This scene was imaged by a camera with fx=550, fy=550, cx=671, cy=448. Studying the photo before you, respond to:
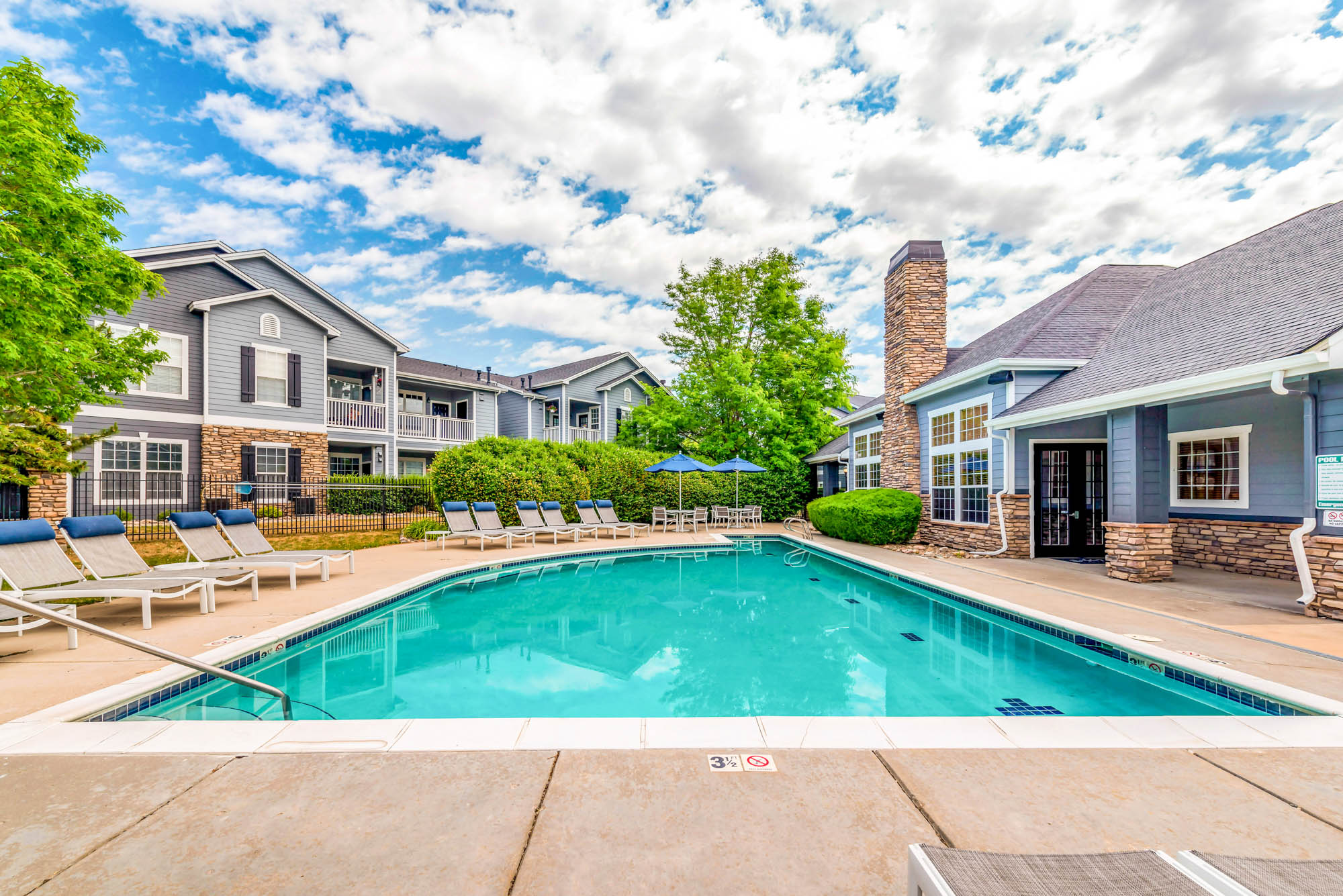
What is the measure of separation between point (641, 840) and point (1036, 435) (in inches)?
451

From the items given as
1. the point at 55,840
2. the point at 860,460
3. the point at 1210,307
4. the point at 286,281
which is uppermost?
the point at 286,281

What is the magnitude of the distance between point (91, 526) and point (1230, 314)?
1575 cm

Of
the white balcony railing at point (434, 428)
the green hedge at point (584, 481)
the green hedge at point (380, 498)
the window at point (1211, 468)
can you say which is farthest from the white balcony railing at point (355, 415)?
the window at point (1211, 468)

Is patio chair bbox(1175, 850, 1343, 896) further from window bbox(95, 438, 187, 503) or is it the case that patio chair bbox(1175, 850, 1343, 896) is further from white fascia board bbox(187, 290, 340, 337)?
white fascia board bbox(187, 290, 340, 337)

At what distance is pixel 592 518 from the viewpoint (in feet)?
50.1

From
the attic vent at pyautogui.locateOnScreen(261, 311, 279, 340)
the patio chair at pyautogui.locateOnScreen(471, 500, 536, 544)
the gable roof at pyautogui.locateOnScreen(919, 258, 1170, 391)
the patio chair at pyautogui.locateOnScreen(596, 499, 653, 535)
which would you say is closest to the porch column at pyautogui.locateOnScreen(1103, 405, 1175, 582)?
the gable roof at pyautogui.locateOnScreen(919, 258, 1170, 391)

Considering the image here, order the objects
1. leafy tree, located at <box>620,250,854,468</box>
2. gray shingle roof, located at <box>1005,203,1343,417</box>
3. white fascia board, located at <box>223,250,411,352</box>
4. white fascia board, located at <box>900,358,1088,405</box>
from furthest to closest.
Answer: leafy tree, located at <box>620,250,854,468</box>
white fascia board, located at <box>223,250,411,352</box>
white fascia board, located at <box>900,358,1088,405</box>
gray shingle roof, located at <box>1005,203,1343,417</box>

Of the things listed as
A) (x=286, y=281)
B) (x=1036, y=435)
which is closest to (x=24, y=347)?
(x=286, y=281)

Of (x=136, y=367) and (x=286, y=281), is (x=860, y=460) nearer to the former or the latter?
(x=136, y=367)

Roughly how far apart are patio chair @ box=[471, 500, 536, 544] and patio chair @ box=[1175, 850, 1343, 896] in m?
12.4

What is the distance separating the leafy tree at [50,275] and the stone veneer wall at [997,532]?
1501cm

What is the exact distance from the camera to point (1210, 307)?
9.16 metres

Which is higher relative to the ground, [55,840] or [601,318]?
[601,318]

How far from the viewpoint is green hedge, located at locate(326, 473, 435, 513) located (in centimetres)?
1722
